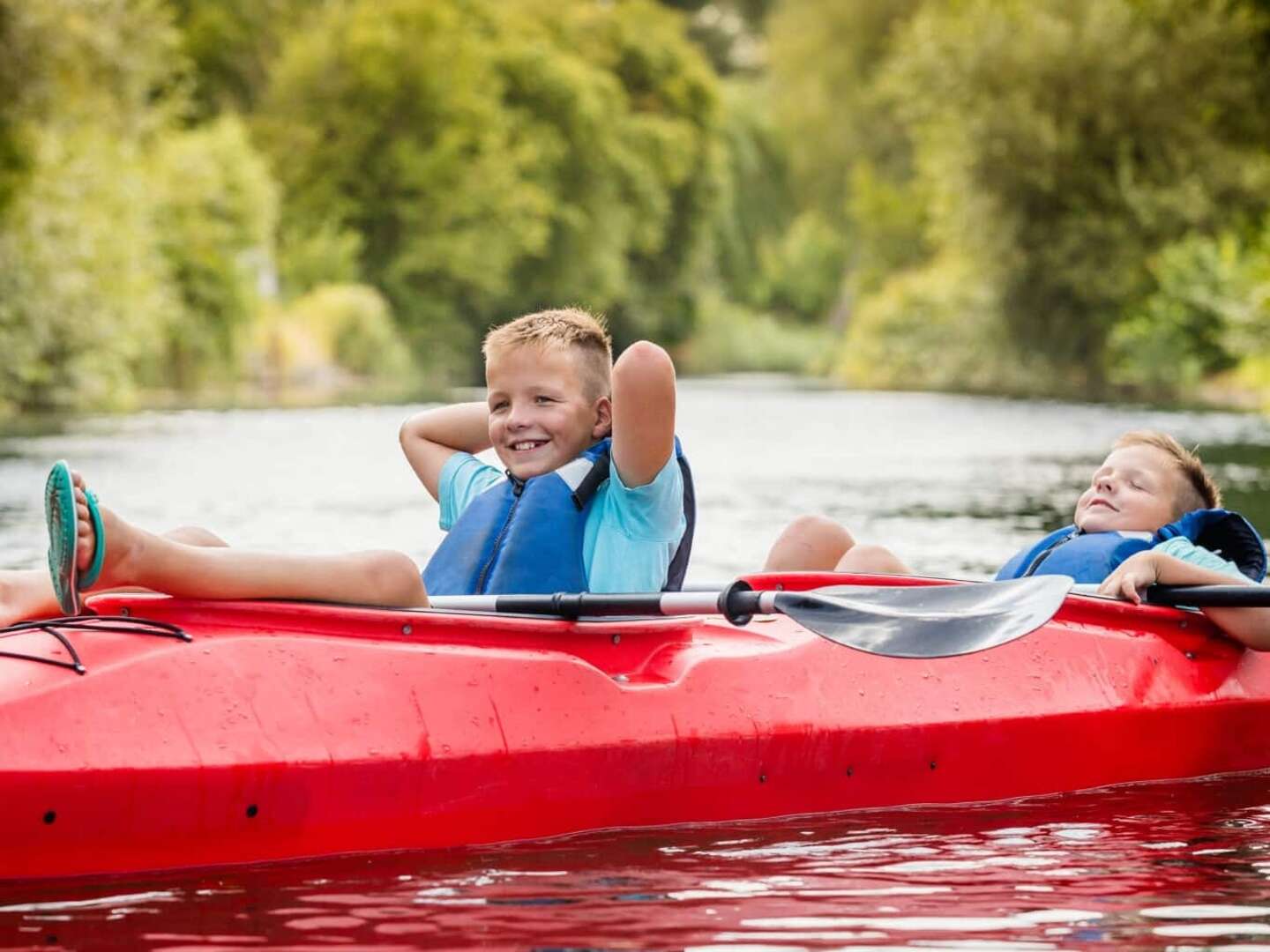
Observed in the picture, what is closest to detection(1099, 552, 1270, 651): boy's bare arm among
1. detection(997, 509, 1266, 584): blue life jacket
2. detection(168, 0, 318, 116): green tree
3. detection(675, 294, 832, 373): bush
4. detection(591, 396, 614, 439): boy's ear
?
detection(997, 509, 1266, 584): blue life jacket

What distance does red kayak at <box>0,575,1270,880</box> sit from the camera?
3.63 meters

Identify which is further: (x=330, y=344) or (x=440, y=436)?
(x=330, y=344)

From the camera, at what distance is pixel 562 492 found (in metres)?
4.21

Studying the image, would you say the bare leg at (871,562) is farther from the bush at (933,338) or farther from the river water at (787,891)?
the bush at (933,338)

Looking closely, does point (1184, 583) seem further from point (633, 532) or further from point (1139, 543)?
point (633, 532)

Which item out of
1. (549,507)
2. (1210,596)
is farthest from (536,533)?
(1210,596)

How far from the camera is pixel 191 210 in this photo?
28297mm

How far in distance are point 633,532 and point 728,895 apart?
0.88m

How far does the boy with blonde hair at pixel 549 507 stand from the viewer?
396 centimetres

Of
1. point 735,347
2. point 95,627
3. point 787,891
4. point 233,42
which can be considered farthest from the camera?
point 735,347

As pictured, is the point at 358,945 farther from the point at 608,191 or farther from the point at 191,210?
the point at 608,191

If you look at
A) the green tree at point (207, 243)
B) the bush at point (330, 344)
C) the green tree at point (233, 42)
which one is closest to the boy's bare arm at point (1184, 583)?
the green tree at point (207, 243)

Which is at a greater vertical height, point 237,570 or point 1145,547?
point 237,570

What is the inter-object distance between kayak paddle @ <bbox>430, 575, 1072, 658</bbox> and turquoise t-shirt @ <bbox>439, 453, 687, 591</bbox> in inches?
5.9
